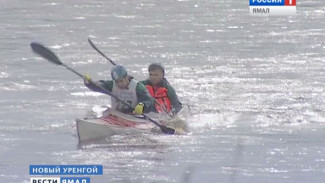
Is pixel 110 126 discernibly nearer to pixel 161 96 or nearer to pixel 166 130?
pixel 166 130

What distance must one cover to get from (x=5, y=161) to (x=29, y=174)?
38.8 inches

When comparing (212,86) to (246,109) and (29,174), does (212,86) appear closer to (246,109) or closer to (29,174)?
(246,109)

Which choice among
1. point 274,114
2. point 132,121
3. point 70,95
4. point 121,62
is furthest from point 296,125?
point 121,62

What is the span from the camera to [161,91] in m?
19.1

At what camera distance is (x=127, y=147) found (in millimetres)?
17078

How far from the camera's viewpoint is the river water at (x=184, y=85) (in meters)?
16.0

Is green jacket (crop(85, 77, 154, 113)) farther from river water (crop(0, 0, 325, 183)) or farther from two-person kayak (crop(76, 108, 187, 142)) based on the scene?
river water (crop(0, 0, 325, 183))

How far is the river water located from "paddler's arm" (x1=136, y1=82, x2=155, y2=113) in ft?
1.97

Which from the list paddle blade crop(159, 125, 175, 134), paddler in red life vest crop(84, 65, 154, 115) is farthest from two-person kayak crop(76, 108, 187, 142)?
paddler in red life vest crop(84, 65, 154, 115)
